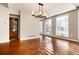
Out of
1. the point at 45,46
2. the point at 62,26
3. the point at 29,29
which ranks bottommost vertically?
the point at 45,46

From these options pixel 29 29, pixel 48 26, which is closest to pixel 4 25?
pixel 29 29

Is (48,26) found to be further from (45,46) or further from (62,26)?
(45,46)

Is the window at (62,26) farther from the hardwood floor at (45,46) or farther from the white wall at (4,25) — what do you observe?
the white wall at (4,25)

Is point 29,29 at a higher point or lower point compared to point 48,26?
lower

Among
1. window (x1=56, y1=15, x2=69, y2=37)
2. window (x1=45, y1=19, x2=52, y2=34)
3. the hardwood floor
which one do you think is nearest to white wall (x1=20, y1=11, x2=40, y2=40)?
the hardwood floor

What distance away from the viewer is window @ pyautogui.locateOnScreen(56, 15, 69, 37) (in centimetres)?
291

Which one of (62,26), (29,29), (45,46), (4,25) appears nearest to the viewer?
(62,26)

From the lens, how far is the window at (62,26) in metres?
2.91

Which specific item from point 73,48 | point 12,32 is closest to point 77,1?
point 73,48

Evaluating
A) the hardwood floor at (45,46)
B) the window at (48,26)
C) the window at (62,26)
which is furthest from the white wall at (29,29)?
the window at (62,26)

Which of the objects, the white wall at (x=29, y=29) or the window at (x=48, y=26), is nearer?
the window at (x=48, y=26)

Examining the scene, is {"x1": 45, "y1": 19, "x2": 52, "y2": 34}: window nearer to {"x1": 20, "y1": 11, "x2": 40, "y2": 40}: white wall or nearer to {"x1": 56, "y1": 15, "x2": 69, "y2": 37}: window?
{"x1": 56, "y1": 15, "x2": 69, "y2": 37}: window

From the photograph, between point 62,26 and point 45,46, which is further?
point 45,46

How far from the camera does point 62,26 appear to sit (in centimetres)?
294
